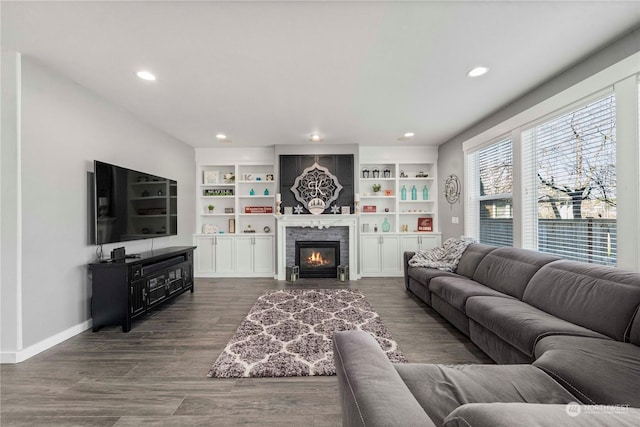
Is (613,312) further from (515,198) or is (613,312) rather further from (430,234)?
(430,234)

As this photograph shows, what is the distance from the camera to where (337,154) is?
5.14 m

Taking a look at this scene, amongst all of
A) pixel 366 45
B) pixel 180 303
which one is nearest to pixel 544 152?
pixel 366 45

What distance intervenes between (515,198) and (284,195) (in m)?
3.76

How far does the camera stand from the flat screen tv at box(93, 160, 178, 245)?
2822mm

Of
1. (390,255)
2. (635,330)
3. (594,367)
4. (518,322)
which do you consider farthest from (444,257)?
(594,367)

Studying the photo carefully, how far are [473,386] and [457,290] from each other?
5.33ft

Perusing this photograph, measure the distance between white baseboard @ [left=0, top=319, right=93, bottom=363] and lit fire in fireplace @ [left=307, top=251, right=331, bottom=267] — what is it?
332 centimetres

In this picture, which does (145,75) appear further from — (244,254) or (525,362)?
(525,362)

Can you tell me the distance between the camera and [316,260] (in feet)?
16.9

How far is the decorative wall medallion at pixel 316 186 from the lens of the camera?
5.14 metres

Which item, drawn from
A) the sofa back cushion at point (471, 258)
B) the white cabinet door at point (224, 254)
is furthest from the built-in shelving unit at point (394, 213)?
the white cabinet door at point (224, 254)

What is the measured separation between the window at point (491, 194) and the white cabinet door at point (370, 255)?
1.70 m

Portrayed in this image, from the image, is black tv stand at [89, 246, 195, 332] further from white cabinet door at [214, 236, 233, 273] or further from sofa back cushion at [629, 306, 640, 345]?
sofa back cushion at [629, 306, 640, 345]

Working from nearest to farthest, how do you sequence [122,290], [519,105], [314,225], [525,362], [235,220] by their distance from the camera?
[525,362], [122,290], [519,105], [314,225], [235,220]
